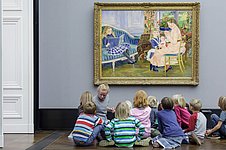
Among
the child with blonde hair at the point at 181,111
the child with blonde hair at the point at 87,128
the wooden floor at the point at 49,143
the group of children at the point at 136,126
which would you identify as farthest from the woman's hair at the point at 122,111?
the child with blonde hair at the point at 181,111

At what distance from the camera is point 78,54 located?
10.6 meters

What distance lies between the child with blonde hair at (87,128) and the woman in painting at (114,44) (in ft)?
8.63

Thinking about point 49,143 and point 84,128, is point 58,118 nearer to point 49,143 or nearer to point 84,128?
point 49,143

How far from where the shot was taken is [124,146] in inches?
317

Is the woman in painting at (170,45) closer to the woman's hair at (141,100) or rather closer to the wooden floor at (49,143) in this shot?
the woman's hair at (141,100)

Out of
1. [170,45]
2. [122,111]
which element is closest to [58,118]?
[122,111]

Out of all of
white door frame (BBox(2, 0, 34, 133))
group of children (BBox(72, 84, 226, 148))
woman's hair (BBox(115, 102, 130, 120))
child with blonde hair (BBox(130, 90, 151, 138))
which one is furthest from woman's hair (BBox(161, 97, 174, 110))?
white door frame (BBox(2, 0, 34, 133))

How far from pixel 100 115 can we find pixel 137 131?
4.21 ft

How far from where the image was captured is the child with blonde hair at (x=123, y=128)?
7988 mm

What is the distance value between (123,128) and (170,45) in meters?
3.24

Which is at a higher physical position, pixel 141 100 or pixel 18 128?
pixel 141 100

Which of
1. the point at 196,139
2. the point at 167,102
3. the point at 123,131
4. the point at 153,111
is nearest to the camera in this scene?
the point at 123,131

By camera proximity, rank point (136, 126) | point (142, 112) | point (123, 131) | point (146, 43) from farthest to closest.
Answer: point (146, 43) < point (142, 112) < point (136, 126) < point (123, 131)

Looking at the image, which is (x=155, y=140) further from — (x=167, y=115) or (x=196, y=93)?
(x=196, y=93)
